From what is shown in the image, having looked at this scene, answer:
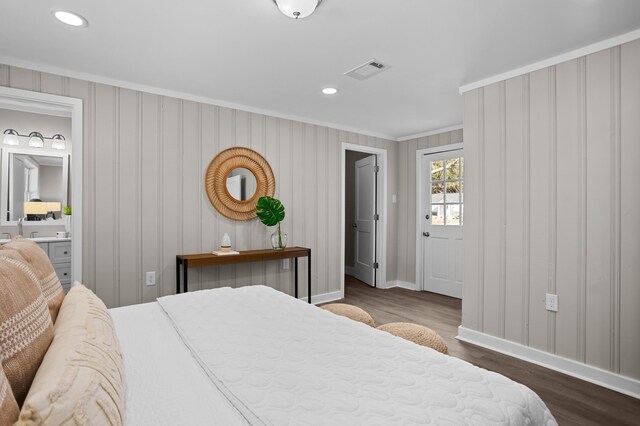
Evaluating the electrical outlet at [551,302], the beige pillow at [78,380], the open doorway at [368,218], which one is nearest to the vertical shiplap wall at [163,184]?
the open doorway at [368,218]

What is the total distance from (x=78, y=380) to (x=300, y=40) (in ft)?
7.52

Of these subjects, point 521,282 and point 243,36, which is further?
point 521,282

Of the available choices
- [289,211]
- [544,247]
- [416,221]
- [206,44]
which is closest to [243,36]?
[206,44]

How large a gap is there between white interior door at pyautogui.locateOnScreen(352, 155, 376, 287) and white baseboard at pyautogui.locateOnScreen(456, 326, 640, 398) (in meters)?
2.34

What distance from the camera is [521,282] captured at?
9.17 feet

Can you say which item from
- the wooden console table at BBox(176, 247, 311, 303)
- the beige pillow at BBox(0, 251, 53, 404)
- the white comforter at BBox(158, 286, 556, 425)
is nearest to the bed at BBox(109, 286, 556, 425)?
the white comforter at BBox(158, 286, 556, 425)

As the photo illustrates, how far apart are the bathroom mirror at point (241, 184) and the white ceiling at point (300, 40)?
0.85 m

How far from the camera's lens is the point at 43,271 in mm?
1304

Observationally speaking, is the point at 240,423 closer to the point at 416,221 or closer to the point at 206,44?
the point at 206,44

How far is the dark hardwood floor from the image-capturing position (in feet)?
6.62

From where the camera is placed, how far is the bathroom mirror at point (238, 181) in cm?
361

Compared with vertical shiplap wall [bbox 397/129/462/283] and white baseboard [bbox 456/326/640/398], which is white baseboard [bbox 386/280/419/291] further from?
white baseboard [bbox 456/326/640/398]

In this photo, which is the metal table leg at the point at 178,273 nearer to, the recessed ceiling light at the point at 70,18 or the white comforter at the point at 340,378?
the white comforter at the point at 340,378

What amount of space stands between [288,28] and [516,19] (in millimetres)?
1428
